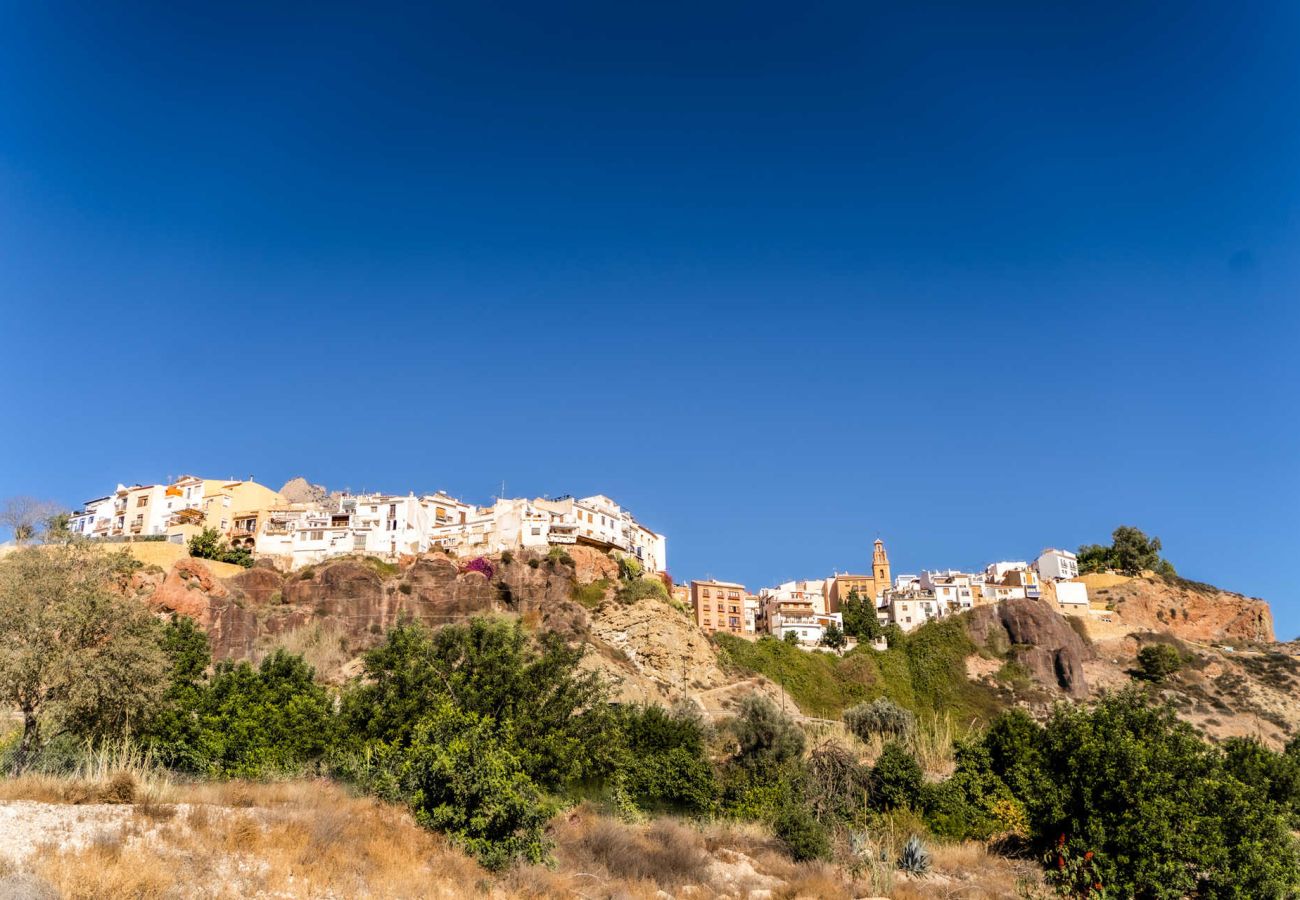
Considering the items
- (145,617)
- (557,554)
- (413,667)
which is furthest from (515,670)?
(557,554)

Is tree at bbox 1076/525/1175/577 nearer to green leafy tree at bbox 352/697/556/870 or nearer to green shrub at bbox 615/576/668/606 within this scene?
green shrub at bbox 615/576/668/606

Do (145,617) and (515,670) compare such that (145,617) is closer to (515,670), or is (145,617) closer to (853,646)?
(515,670)

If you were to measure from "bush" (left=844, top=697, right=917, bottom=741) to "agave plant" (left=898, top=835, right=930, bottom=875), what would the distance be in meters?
25.0

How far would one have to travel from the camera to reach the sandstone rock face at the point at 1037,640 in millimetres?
79812

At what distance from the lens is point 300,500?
333ft

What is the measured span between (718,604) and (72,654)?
7770cm

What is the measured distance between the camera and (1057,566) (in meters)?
104

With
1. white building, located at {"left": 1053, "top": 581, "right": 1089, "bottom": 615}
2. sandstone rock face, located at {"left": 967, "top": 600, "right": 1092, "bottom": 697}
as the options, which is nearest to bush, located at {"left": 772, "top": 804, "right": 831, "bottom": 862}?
sandstone rock face, located at {"left": 967, "top": 600, "right": 1092, "bottom": 697}

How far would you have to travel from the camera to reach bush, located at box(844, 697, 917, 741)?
50250 millimetres

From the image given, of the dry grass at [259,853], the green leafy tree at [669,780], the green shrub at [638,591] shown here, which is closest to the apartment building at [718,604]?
the green shrub at [638,591]

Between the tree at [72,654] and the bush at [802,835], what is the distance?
55.5ft

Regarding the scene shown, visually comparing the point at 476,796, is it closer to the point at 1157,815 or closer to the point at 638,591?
the point at 1157,815

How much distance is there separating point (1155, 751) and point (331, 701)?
22.6 m

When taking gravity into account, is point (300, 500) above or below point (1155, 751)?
above
